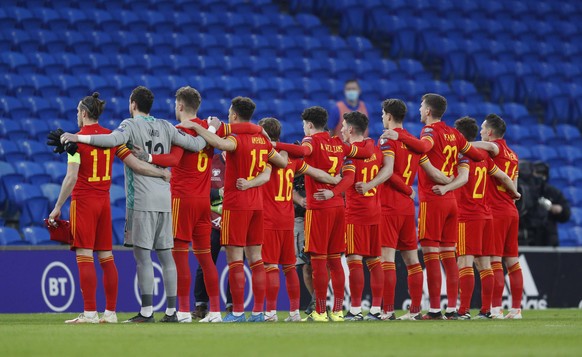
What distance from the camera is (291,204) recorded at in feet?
40.9

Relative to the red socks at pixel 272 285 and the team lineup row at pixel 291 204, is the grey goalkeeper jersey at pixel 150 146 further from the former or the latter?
the red socks at pixel 272 285

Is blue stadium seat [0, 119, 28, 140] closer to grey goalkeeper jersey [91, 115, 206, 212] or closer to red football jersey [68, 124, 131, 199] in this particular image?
red football jersey [68, 124, 131, 199]

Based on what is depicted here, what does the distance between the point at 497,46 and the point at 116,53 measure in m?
8.70

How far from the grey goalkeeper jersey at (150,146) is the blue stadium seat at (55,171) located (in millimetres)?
6009

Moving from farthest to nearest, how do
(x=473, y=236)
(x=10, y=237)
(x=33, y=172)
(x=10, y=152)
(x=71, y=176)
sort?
1. (x=10, y=152)
2. (x=33, y=172)
3. (x=10, y=237)
4. (x=473, y=236)
5. (x=71, y=176)

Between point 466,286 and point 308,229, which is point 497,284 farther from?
point 308,229

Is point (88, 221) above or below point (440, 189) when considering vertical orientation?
below

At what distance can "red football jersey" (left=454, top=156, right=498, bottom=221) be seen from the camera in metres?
13.4

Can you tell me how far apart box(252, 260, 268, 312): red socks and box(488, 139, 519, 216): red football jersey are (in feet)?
11.1

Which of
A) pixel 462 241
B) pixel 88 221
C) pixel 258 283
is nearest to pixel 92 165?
pixel 88 221

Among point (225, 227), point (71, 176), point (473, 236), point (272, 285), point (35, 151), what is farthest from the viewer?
point (35, 151)

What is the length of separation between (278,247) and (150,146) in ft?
6.34

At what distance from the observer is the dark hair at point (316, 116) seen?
12.4 m

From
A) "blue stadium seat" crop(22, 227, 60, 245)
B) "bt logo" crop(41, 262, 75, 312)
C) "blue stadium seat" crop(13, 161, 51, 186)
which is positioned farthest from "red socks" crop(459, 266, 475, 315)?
"blue stadium seat" crop(13, 161, 51, 186)
